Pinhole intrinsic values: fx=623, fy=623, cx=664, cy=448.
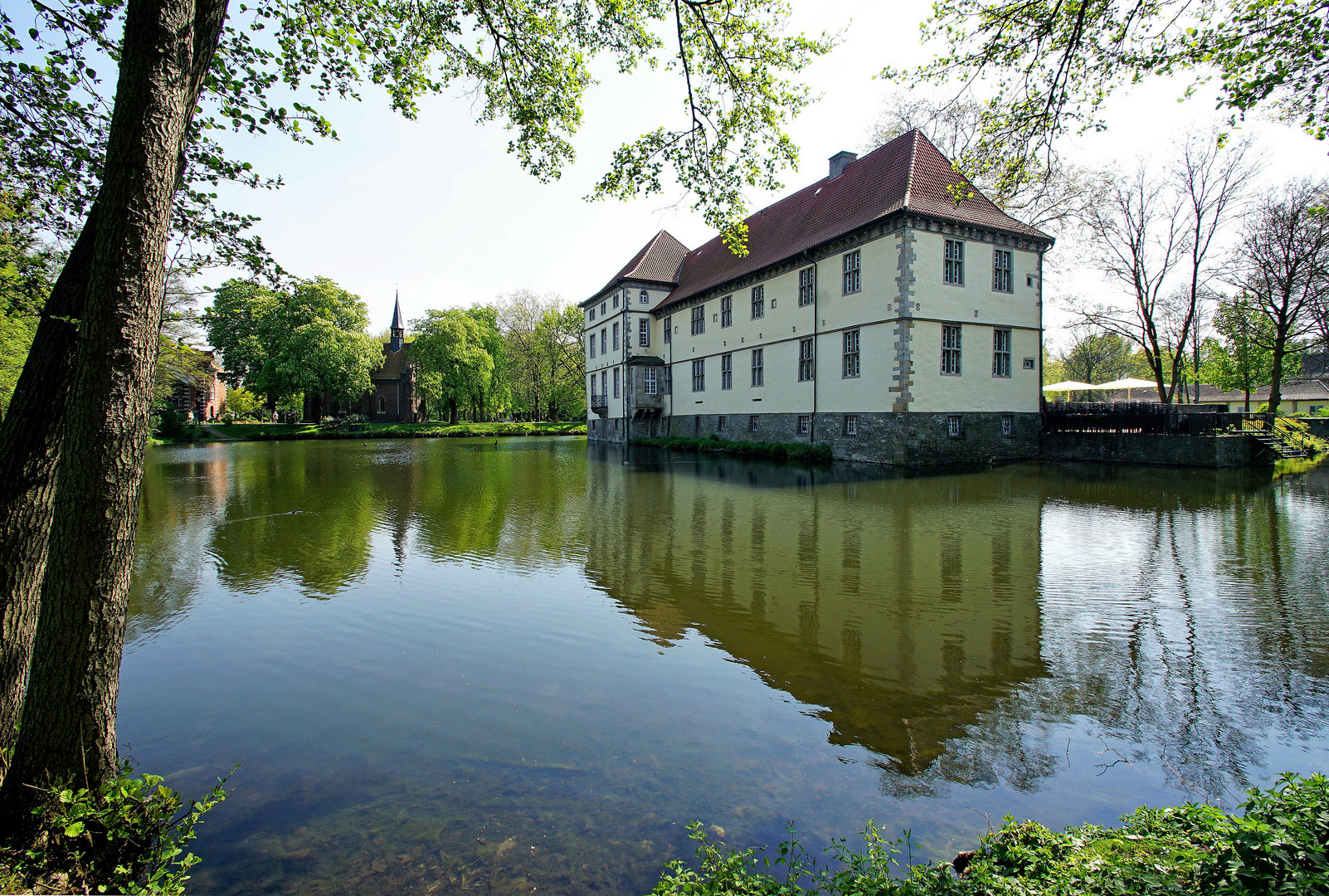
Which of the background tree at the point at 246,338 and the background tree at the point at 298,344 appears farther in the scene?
the background tree at the point at 246,338

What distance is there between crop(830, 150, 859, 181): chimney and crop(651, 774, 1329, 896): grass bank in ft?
95.0

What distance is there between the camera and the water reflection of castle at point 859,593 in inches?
181

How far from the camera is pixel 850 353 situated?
23344mm

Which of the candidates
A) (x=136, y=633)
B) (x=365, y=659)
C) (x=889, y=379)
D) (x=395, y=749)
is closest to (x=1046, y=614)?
(x=395, y=749)

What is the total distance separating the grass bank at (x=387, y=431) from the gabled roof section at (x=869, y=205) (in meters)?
28.0

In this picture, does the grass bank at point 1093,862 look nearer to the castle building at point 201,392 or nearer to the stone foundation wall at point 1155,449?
the stone foundation wall at point 1155,449

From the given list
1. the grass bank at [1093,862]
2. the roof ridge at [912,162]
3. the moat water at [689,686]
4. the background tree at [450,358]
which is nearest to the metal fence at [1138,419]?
the roof ridge at [912,162]

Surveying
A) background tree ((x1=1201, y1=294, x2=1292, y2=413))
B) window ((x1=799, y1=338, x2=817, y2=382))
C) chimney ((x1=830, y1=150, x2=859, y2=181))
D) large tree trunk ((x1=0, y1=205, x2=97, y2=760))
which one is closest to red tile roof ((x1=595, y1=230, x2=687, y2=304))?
chimney ((x1=830, y1=150, x2=859, y2=181))

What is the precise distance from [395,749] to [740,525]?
7.80 metres

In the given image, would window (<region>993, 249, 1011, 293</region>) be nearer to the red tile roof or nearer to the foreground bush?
the red tile roof

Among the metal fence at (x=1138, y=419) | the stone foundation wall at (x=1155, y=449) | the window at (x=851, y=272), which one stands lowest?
the stone foundation wall at (x=1155, y=449)

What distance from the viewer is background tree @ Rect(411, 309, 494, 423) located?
55719 mm

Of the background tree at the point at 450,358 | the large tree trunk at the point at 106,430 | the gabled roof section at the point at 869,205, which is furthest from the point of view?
the background tree at the point at 450,358

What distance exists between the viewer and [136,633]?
619 cm
